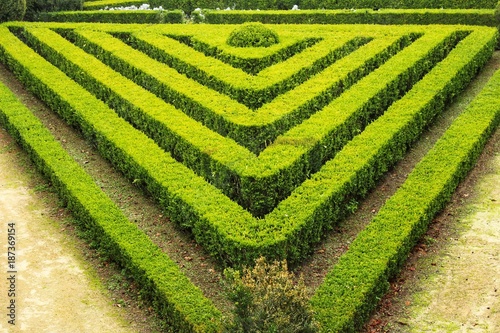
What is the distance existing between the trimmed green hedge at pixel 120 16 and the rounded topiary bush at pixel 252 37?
565cm

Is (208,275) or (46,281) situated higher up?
(208,275)

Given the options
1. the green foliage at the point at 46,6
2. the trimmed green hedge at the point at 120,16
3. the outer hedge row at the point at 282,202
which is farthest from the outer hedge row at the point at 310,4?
the outer hedge row at the point at 282,202

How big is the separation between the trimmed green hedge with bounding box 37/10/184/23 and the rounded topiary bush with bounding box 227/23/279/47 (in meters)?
5.65

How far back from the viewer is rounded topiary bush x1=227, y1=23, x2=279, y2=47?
1689cm

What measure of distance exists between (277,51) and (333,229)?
6.84m

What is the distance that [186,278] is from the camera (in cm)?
912

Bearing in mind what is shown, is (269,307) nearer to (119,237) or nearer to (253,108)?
(119,237)

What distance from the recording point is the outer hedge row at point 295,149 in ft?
35.3

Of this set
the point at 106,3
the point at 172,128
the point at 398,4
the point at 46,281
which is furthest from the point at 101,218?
the point at 106,3

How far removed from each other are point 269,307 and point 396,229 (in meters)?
3.15

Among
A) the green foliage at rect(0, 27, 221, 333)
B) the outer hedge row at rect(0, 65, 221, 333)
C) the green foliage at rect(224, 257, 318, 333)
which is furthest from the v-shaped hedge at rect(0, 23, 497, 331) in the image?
the green foliage at rect(224, 257, 318, 333)

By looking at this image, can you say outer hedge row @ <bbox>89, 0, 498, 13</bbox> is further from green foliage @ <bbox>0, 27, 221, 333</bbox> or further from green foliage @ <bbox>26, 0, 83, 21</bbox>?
green foliage @ <bbox>0, 27, 221, 333</bbox>

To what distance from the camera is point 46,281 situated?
32.0ft

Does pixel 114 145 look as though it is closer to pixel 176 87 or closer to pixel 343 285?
pixel 176 87
